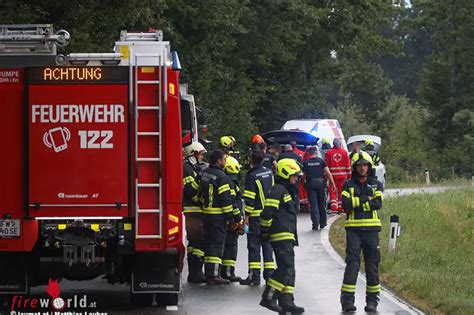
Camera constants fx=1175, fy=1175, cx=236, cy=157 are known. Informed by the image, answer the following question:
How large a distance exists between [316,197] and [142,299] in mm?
10186

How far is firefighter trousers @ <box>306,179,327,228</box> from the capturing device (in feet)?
79.5

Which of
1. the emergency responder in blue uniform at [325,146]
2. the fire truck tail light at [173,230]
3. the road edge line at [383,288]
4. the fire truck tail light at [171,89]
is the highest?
the fire truck tail light at [171,89]

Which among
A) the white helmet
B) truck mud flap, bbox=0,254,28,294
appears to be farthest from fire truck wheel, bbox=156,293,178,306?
the white helmet

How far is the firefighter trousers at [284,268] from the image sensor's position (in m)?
13.8

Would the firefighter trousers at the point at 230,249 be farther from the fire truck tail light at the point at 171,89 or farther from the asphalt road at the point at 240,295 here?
the fire truck tail light at the point at 171,89

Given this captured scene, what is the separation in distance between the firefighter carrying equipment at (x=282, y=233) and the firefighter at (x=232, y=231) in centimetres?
268

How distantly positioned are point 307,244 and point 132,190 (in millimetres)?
9310

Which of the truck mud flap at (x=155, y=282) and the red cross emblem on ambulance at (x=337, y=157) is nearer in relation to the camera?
the truck mud flap at (x=155, y=282)

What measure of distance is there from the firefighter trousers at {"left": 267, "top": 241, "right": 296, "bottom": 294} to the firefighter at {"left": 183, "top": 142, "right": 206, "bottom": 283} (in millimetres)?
3178

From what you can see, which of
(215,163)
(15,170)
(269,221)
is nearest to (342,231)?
(215,163)

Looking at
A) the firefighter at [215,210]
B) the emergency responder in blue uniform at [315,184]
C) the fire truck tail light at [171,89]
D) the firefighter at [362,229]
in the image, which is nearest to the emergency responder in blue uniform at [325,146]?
the emergency responder in blue uniform at [315,184]

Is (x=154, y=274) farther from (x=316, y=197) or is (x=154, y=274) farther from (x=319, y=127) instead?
(x=319, y=127)

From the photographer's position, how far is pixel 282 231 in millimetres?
13867

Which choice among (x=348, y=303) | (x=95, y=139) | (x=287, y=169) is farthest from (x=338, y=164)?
(x=95, y=139)
